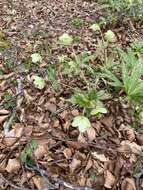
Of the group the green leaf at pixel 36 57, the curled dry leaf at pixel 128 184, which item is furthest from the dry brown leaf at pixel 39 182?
the green leaf at pixel 36 57

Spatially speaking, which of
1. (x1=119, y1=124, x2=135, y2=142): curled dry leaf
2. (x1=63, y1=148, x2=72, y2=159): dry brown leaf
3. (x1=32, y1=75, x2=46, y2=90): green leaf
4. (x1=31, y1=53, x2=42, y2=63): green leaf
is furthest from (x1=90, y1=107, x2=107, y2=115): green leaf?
(x1=31, y1=53, x2=42, y2=63): green leaf

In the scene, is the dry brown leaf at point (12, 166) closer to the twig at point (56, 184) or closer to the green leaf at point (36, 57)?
the twig at point (56, 184)

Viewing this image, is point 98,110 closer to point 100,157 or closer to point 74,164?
point 100,157

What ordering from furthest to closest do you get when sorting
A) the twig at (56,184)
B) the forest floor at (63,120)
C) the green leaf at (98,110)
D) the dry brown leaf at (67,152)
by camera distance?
the green leaf at (98,110) → the dry brown leaf at (67,152) → the forest floor at (63,120) → the twig at (56,184)

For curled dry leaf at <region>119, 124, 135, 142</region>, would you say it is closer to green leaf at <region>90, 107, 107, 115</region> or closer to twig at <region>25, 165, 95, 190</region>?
green leaf at <region>90, 107, 107, 115</region>

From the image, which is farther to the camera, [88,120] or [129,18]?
[129,18]

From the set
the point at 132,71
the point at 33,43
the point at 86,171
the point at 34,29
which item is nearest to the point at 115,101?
the point at 132,71

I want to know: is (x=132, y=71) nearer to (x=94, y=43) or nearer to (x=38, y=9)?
(x=94, y=43)

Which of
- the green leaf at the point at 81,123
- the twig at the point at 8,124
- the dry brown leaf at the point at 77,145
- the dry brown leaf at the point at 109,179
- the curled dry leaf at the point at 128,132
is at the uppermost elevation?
the green leaf at the point at 81,123
